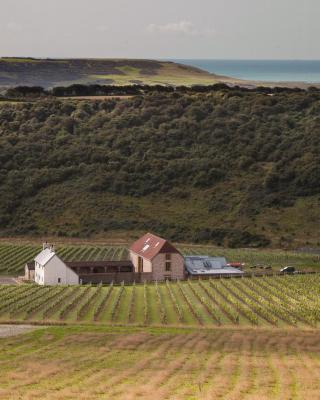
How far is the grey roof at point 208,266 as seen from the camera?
62047 millimetres

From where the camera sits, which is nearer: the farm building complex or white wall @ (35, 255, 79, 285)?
white wall @ (35, 255, 79, 285)

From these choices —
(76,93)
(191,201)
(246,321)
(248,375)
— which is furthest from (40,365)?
(76,93)

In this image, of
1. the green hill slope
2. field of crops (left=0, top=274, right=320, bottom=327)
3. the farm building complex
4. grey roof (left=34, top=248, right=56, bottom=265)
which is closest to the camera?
field of crops (left=0, top=274, right=320, bottom=327)

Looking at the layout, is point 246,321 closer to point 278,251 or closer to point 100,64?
point 278,251

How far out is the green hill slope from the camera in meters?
85.4

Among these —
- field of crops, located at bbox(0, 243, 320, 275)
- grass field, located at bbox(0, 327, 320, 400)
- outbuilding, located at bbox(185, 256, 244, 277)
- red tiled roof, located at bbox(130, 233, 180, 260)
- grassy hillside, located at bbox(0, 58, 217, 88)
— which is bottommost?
field of crops, located at bbox(0, 243, 320, 275)

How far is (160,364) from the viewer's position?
3297cm

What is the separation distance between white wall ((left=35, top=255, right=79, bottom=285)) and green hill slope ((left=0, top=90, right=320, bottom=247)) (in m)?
24.0

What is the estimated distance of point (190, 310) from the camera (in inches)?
1852

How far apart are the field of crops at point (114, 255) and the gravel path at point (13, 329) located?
2204 centimetres

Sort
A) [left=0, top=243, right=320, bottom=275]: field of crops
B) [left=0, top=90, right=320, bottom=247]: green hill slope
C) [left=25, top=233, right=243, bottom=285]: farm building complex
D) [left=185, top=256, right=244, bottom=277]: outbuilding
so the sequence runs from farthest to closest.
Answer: [left=0, top=90, right=320, bottom=247]: green hill slope, [left=0, top=243, right=320, bottom=275]: field of crops, [left=185, top=256, right=244, bottom=277]: outbuilding, [left=25, top=233, right=243, bottom=285]: farm building complex

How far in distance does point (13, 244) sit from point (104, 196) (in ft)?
56.7

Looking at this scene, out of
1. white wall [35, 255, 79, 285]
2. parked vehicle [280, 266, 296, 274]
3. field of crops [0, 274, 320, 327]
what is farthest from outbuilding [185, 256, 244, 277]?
white wall [35, 255, 79, 285]

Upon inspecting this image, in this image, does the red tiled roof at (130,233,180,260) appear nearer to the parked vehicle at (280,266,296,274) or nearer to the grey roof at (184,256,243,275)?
the grey roof at (184,256,243,275)
